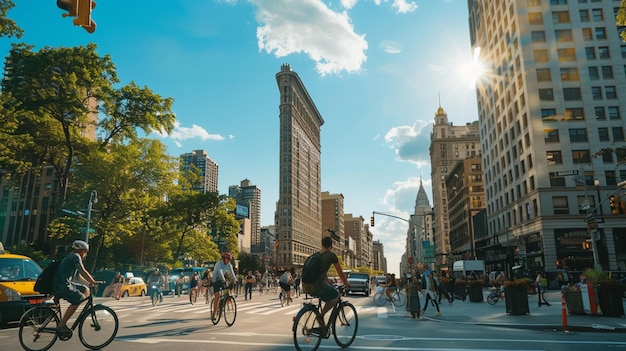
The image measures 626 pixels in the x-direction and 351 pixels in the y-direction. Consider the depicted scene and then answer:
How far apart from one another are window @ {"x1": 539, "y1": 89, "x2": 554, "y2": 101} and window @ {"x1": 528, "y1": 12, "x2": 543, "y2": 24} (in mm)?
9237

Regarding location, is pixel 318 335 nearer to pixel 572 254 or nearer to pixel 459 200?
pixel 572 254

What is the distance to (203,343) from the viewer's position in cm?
843

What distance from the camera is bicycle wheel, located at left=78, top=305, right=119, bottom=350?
7.74 meters

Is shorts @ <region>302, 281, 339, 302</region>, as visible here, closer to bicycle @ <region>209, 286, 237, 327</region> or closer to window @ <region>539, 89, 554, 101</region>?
bicycle @ <region>209, 286, 237, 327</region>

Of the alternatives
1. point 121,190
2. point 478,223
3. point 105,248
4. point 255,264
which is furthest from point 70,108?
point 255,264

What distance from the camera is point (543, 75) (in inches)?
2082

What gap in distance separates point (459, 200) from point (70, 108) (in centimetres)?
8578

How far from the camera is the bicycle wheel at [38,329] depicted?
289 inches

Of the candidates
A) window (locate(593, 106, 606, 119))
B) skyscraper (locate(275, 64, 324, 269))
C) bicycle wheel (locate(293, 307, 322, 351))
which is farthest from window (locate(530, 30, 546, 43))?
skyscraper (locate(275, 64, 324, 269))

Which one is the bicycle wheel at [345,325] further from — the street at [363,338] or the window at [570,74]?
the window at [570,74]

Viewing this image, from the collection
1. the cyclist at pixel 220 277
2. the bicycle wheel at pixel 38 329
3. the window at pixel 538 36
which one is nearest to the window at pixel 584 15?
the window at pixel 538 36

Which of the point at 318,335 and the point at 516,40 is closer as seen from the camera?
the point at 318,335

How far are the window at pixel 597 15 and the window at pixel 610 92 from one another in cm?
888

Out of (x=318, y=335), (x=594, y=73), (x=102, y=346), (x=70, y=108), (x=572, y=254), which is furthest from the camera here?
(x=594, y=73)
